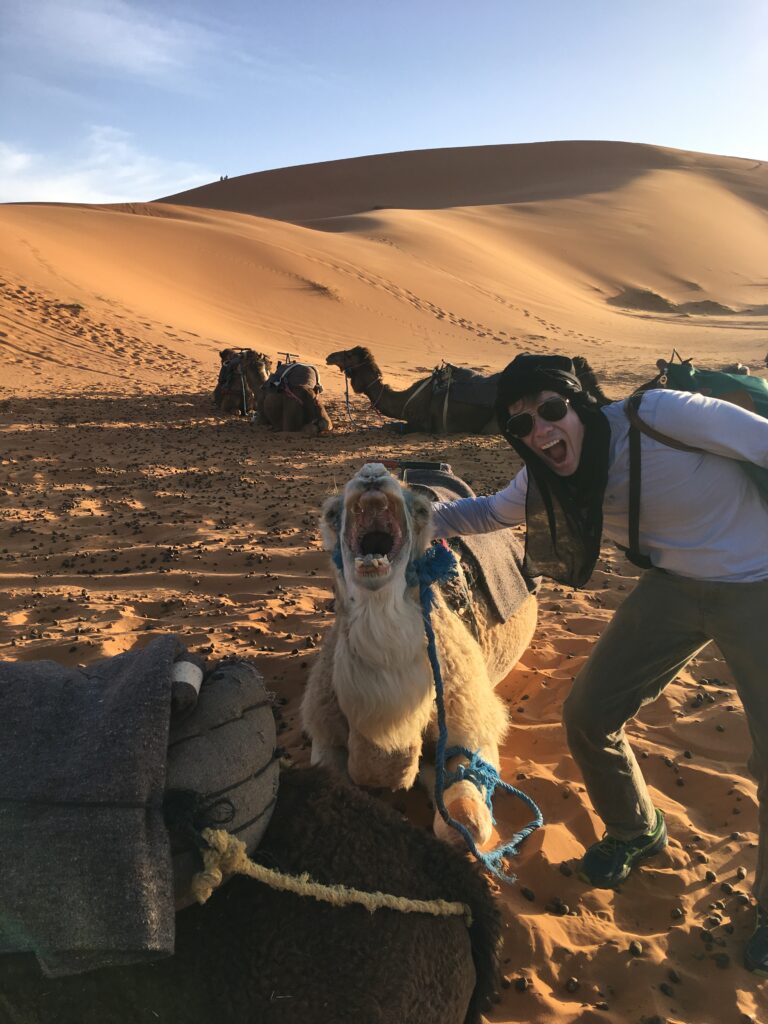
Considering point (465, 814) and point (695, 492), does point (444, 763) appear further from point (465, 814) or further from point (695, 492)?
point (695, 492)

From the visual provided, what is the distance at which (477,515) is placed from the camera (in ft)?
10.2

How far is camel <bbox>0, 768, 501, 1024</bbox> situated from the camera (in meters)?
1.60

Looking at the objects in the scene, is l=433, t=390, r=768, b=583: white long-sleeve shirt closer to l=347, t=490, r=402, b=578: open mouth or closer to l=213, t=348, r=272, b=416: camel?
l=347, t=490, r=402, b=578: open mouth

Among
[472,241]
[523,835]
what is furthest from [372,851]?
[472,241]

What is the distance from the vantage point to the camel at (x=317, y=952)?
1604 mm

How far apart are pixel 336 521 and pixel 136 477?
243 inches

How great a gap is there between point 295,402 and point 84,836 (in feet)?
32.6

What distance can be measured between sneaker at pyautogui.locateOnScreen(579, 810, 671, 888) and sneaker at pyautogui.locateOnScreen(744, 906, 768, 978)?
487 millimetres

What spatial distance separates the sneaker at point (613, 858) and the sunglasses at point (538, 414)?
1799 mm

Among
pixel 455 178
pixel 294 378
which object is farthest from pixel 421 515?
pixel 455 178

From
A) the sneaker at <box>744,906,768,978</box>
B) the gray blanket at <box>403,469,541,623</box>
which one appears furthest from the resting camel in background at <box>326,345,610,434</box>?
the sneaker at <box>744,906,768,978</box>

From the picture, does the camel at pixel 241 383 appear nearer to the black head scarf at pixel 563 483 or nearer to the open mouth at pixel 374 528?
the open mouth at pixel 374 528

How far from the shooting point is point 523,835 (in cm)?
304

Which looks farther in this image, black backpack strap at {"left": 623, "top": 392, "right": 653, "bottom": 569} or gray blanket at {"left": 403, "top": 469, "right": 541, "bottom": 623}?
gray blanket at {"left": 403, "top": 469, "right": 541, "bottom": 623}
